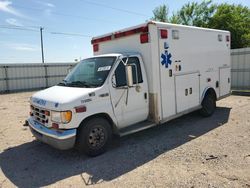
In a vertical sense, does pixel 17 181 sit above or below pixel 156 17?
below

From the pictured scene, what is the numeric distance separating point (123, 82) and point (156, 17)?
37.9 meters

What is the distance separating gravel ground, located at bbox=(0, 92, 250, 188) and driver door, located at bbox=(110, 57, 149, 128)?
2.33 feet

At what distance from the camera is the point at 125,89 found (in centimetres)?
561

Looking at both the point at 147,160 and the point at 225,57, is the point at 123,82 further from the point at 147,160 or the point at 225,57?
the point at 225,57

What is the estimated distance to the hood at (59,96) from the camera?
4781 millimetres

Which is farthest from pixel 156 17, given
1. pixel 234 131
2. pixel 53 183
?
pixel 53 183

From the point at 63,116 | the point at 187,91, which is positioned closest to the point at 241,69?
the point at 187,91

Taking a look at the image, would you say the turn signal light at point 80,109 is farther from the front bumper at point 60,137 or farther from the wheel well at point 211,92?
the wheel well at point 211,92

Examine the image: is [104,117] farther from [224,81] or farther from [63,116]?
[224,81]

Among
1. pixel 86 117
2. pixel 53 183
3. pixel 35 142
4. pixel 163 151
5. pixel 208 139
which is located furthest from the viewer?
pixel 35 142

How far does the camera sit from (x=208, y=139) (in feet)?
19.9

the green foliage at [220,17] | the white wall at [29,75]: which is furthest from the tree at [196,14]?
the white wall at [29,75]

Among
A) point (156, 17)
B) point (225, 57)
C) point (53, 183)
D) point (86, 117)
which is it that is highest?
point (156, 17)

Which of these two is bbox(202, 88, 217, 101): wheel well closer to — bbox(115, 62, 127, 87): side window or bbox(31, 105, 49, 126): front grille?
bbox(115, 62, 127, 87): side window
